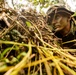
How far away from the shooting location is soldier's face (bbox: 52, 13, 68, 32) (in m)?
1.97

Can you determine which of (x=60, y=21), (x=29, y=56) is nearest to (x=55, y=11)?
(x=60, y=21)

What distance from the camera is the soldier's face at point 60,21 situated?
6.46 feet

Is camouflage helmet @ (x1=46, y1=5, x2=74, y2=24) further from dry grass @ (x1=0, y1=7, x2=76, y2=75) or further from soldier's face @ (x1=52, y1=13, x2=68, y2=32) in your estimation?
dry grass @ (x1=0, y1=7, x2=76, y2=75)

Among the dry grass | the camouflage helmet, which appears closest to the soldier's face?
the camouflage helmet

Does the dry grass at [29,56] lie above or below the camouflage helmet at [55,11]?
below

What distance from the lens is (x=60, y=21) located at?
205 centimetres

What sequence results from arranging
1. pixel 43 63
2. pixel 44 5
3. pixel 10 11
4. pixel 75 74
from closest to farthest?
pixel 75 74
pixel 43 63
pixel 10 11
pixel 44 5

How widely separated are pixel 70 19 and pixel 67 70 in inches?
53.3

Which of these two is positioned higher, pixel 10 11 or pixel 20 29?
pixel 10 11

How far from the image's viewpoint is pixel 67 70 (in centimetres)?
77

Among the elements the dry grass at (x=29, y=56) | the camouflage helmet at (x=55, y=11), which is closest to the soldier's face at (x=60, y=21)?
the camouflage helmet at (x=55, y=11)

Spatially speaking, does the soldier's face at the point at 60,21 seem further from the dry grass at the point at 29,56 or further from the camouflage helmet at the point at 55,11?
the dry grass at the point at 29,56

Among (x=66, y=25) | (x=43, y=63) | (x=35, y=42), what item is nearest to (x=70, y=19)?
(x=66, y=25)

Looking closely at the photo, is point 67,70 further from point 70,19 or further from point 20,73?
point 70,19
